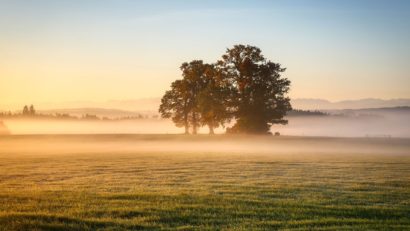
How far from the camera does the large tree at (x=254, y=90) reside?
77.6m

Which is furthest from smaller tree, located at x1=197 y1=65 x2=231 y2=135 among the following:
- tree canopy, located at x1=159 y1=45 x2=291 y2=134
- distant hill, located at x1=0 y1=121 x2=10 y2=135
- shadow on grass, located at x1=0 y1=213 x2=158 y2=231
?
shadow on grass, located at x1=0 y1=213 x2=158 y2=231

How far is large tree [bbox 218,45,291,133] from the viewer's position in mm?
77625

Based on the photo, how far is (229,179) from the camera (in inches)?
1010

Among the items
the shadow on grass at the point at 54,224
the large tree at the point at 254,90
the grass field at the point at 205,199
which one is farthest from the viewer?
the large tree at the point at 254,90

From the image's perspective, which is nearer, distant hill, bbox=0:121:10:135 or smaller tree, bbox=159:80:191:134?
smaller tree, bbox=159:80:191:134

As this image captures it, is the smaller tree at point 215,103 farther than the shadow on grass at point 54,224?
Yes

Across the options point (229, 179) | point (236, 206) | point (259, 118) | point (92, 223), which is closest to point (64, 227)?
point (92, 223)

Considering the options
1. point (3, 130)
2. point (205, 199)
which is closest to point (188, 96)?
point (3, 130)

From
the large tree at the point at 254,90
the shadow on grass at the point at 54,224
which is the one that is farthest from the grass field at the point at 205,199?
the large tree at the point at 254,90

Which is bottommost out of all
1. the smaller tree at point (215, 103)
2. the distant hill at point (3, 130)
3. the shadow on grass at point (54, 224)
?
the shadow on grass at point (54, 224)

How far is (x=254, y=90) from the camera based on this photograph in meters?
78.3

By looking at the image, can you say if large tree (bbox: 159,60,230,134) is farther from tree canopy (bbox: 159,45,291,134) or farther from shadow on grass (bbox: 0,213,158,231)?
shadow on grass (bbox: 0,213,158,231)

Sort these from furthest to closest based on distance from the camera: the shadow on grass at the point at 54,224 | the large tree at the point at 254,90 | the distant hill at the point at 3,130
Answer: the distant hill at the point at 3,130, the large tree at the point at 254,90, the shadow on grass at the point at 54,224

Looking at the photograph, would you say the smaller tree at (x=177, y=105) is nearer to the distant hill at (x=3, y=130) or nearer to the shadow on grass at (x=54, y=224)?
the distant hill at (x=3, y=130)
